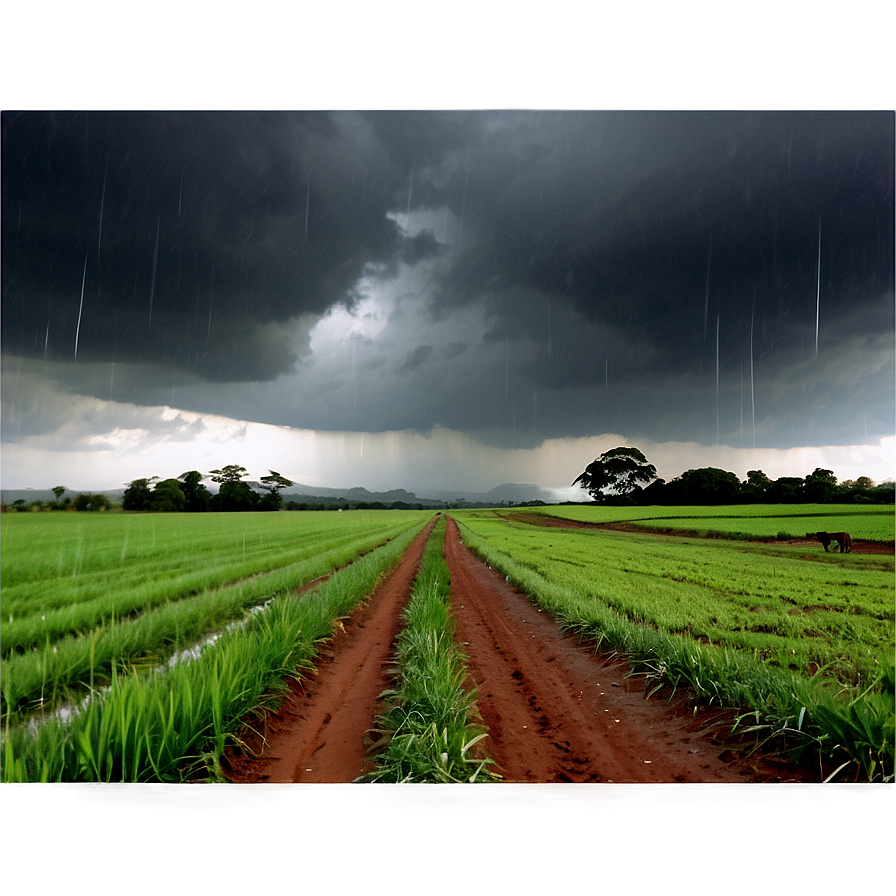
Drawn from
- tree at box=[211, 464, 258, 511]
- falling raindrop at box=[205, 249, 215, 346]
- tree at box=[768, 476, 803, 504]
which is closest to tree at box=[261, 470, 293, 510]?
tree at box=[211, 464, 258, 511]

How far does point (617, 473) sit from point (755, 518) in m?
1.19

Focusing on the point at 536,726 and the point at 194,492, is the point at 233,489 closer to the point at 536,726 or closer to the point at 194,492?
the point at 194,492

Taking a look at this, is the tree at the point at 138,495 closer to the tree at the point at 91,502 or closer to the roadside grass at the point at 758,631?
the tree at the point at 91,502

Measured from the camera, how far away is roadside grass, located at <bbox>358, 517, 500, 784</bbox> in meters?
2.53

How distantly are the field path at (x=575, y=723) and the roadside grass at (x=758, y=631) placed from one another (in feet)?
0.90

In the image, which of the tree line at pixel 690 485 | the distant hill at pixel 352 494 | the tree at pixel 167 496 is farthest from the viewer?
the distant hill at pixel 352 494

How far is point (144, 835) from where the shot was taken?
8.41 feet

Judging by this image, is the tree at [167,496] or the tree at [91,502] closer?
the tree at [91,502]

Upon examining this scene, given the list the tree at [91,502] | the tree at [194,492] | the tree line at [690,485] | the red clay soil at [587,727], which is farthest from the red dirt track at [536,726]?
the tree at [91,502]

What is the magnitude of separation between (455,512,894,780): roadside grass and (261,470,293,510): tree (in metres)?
2.64

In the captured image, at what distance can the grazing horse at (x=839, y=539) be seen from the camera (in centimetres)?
335

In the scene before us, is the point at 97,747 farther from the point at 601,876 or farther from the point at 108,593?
the point at 601,876

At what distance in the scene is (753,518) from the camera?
373 cm

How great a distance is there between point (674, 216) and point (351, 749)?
495 cm
